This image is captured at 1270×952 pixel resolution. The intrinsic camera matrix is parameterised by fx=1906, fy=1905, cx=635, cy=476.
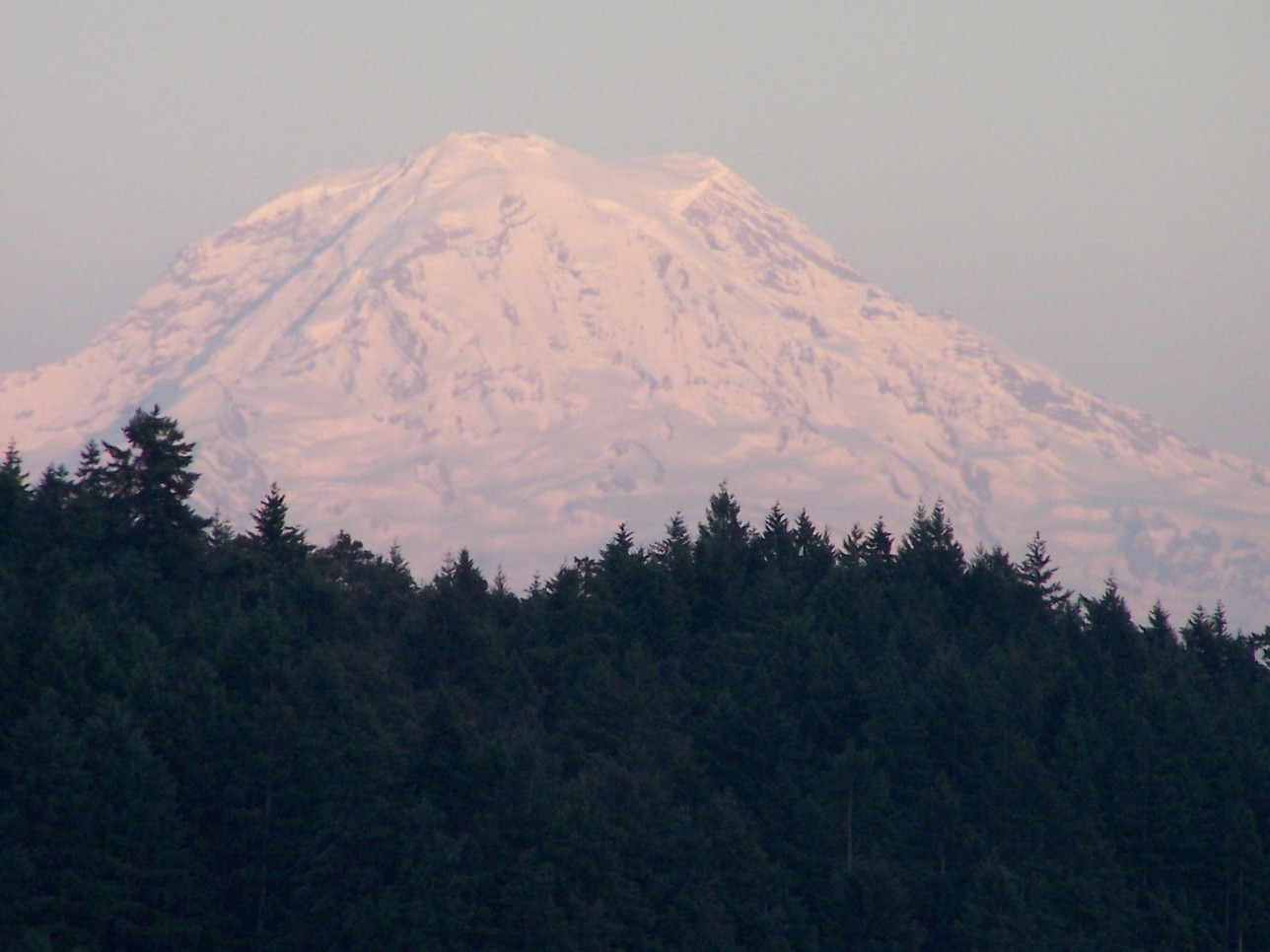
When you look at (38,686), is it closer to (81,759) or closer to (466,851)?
(81,759)

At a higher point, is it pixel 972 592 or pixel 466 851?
pixel 972 592

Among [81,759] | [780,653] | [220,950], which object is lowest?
[220,950]

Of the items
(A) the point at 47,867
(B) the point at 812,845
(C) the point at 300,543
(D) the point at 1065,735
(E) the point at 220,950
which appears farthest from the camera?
(C) the point at 300,543

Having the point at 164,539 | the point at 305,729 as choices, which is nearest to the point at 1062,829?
the point at 305,729

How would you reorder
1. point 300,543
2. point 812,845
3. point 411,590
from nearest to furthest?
point 812,845
point 300,543
point 411,590

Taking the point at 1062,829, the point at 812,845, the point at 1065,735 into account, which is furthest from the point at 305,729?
the point at 1065,735

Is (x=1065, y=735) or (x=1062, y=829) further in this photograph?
(x=1065, y=735)
